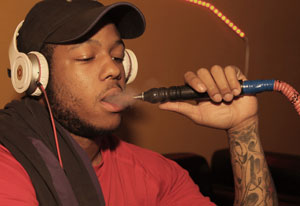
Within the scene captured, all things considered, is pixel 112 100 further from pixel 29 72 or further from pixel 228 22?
pixel 228 22

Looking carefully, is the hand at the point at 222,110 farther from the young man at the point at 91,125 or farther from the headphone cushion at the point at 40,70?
the headphone cushion at the point at 40,70

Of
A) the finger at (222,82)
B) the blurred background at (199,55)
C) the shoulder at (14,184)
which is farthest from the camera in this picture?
the blurred background at (199,55)

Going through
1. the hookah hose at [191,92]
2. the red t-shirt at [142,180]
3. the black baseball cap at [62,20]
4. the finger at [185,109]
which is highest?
the black baseball cap at [62,20]

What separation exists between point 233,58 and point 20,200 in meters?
1.90

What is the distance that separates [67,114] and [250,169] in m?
0.77

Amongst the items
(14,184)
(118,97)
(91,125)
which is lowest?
(14,184)

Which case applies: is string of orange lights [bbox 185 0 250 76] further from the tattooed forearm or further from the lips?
the lips

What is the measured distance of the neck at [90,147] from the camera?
1447 mm

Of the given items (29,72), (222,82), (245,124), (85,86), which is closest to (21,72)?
(29,72)

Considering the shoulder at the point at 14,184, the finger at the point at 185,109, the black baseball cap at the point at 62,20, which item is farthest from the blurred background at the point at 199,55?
the shoulder at the point at 14,184

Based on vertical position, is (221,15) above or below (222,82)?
above

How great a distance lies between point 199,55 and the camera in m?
2.32

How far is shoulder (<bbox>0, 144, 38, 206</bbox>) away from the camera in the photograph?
1.01 m

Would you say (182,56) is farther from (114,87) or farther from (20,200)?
(20,200)
